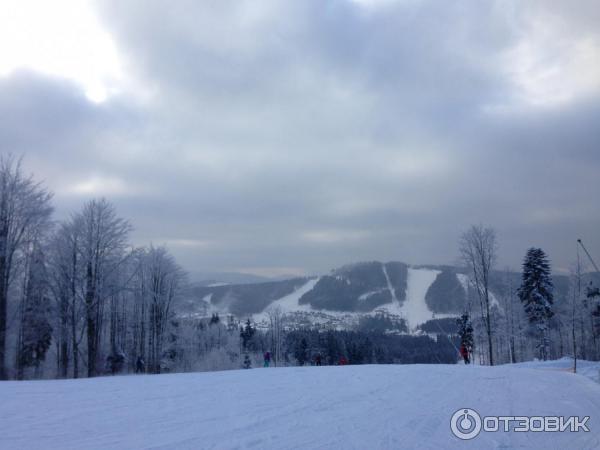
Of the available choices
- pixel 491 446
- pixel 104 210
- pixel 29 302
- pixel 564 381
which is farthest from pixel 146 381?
pixel 29 302

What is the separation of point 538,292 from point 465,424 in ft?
138

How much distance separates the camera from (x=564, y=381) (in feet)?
62.2

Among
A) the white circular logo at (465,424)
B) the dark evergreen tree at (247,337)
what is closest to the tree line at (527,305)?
the white circular logo at (465,424)

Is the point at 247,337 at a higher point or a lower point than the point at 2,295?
lower

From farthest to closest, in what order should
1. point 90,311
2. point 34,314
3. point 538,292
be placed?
point 538,292 → point 34,314 → point 90,311

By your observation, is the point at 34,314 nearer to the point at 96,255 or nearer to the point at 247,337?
the point at 96,255

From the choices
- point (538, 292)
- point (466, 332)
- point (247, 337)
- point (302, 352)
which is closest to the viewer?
point (538, 292)

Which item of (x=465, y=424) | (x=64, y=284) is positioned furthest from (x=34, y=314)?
(x=465, y=424)

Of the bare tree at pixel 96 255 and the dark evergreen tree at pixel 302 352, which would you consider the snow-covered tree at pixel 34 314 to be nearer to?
the bare tree at pixel 96 255

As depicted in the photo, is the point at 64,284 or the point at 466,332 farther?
the point at 466,332

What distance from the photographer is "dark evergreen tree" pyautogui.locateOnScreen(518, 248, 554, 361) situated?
151 feet

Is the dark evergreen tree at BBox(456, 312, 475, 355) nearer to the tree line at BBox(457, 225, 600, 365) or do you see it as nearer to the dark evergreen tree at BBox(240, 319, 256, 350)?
the tree line at BBox(457, 225, 600, 365)

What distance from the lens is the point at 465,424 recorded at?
10477 mm

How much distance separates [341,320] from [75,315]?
137 meters
